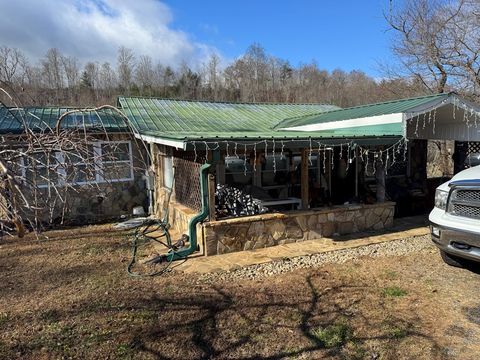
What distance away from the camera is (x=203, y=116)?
465 inches

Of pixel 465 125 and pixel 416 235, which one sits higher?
pixel 465 125

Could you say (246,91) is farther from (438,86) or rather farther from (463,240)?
(463,240)

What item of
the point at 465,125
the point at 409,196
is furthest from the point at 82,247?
the point at 465,125

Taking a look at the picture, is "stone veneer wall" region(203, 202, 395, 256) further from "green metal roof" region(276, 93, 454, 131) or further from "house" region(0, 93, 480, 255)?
"green metal roof" region(276, 93, 454, 131)

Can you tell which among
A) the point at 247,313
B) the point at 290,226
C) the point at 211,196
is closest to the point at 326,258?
the point at 290,226

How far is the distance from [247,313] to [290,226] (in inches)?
132

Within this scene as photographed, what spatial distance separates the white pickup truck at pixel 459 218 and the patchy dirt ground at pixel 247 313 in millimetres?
602

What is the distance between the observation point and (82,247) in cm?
755

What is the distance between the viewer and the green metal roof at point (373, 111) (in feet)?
26.2

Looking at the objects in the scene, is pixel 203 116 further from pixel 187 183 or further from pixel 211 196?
pixel 211 196

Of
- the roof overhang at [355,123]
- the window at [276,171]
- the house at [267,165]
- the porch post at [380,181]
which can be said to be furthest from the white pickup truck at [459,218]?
the window at [276,171]

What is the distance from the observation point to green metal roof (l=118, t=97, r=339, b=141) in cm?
993

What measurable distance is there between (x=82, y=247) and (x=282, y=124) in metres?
7.28

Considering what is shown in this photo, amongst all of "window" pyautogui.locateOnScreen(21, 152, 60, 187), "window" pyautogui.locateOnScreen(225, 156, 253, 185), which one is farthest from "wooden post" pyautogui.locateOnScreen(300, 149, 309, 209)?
"window" pyautogui.locateOnScreen(21, 152, 60, 187)
